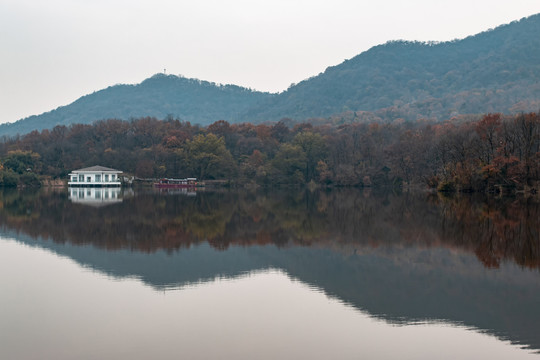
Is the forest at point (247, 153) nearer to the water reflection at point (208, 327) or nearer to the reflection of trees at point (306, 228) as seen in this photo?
the reflection of trees at point (306, 228)

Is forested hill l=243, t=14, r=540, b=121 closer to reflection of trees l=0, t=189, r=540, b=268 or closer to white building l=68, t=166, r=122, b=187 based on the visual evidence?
white building l=68, t=166, r=122, b=187

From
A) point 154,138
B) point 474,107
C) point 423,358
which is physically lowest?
point 423,358

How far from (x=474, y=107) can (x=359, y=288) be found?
143 meters

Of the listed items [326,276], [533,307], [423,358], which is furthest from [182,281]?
[533,307]

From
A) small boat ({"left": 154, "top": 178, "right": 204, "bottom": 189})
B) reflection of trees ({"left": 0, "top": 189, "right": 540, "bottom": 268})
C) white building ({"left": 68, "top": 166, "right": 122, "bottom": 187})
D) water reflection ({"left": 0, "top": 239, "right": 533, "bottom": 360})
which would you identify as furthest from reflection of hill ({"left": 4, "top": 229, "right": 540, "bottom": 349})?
white building ({"left": 68, "top": 166, "right": 122, "bottom": 187})

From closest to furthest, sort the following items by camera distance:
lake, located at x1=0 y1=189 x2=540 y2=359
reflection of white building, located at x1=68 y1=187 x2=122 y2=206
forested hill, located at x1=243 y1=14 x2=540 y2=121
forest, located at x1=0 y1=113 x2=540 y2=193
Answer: lake, located at x1=0 y1=189 x2=540 y2=359 → reflection of white building, located at x1=68 y1=187 x2=122 y2=206 → forest, located at x1=0 y1=113 x2=540 y2=193 → forested hill, located at x1=243 y1=14 x2=540 y2=121

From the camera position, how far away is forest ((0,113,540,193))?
68250mm

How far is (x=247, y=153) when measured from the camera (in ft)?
290

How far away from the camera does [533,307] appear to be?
31.3 ft

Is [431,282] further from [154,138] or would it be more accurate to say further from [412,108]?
[412,108]

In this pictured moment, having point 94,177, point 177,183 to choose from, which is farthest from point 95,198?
point 94,177

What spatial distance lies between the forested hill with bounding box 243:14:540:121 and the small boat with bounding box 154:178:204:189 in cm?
7490

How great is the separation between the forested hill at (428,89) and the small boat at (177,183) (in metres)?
74.9

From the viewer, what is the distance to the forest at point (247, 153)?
6825 cm
